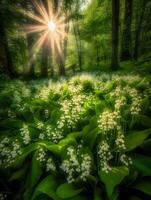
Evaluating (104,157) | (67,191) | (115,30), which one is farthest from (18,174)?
(115,30)

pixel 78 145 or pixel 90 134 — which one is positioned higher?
pixel 90 134

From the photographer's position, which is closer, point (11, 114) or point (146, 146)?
point (146, 146)

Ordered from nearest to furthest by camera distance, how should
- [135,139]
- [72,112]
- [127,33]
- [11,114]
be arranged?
1. [135,139]
2. [72,112]
3. [11,114]
4. [127,33]

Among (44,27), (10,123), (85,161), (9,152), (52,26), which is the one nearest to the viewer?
(85,161)

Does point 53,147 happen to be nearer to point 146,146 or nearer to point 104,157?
point 104,157

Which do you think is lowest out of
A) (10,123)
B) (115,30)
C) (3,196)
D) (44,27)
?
(3,196)

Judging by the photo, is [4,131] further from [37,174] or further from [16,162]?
[37,174]

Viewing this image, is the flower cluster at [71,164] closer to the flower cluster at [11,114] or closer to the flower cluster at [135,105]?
the flower cluster at [135,105]
